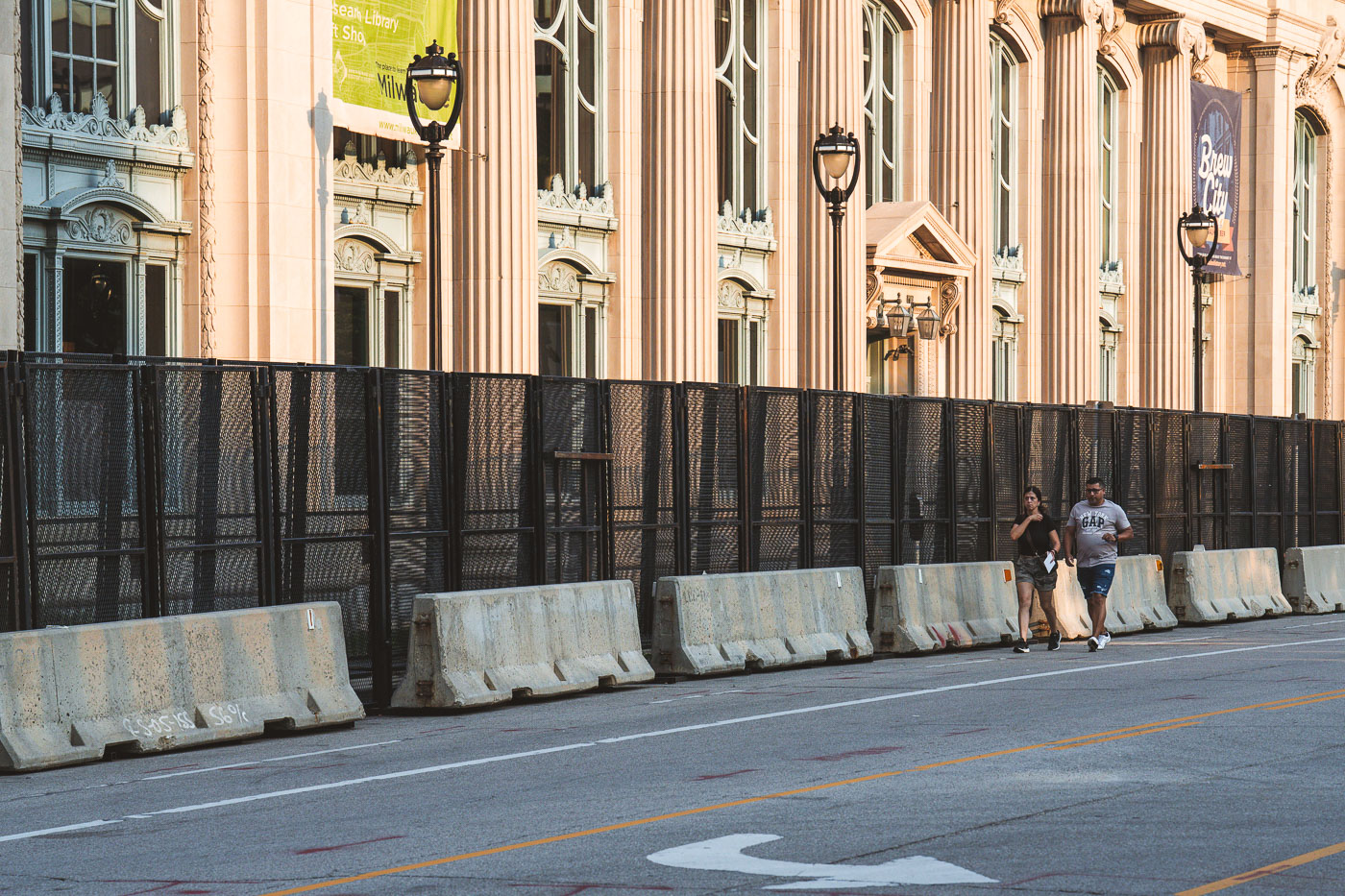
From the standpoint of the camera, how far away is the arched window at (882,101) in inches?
1532

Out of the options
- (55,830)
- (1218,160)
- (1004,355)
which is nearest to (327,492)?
(55,830)

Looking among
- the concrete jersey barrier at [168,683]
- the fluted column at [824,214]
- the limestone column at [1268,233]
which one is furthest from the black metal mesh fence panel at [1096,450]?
the limestone column at [1268,233]

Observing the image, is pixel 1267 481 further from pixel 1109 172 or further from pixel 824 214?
pixel 1109 172

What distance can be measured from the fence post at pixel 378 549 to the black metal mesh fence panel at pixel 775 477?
502cm

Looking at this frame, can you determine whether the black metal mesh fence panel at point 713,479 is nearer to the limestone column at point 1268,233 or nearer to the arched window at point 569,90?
the arched window at point 569,90

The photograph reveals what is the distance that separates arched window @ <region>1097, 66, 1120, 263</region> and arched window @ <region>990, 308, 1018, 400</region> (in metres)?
5.08

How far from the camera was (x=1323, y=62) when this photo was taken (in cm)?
5478

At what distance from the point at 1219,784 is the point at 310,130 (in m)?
17.0

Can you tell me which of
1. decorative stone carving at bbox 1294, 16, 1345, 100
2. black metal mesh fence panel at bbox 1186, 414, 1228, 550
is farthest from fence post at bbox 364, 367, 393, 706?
decorative stone carving at bbox 1294, 16, 1345, 100

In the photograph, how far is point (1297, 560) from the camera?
29828 mm

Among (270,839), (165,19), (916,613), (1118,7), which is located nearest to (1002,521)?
(916,613)

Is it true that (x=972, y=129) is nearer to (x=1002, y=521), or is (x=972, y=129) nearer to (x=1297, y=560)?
(x=1297, y=560)

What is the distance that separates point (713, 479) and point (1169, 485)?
10.8 meters

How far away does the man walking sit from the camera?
70.4ft
